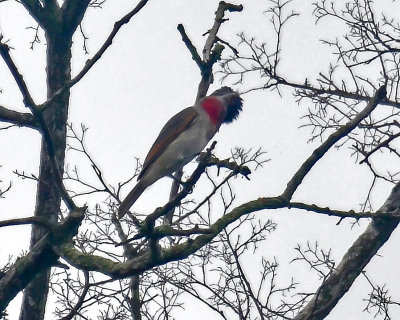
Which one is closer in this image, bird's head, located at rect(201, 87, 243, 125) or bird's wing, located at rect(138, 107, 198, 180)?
bird's wing, located at rect(138, 107, 198, 180)

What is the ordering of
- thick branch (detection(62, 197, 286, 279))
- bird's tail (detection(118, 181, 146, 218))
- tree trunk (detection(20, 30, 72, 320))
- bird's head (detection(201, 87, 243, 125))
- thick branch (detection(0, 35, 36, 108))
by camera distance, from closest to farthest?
1. thick branch (detection(0, 35, 36, 108))
2. thick branch (detection(62, 197, 286, 279))
3. bird's tail (detection(118, 181, 146, 218))
4. tree trunk (detection(20, 30, 72, 320))
5. bird's head (detection(201, 87, 243, 125))

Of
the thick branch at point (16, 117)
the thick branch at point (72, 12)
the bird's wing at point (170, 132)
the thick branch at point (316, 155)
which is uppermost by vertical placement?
the thick branch at point (72, 12)

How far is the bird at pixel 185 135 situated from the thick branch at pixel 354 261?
1578 millimetres

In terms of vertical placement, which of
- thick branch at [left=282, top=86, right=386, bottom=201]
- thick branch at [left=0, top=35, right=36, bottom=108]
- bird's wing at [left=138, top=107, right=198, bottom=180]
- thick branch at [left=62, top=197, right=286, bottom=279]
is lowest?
thick branch at [left=62, top=197, right=286, bottom=279]

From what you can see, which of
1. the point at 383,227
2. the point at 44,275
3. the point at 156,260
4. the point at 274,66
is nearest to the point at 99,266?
the point at 156,260

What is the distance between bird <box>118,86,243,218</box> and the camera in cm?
670

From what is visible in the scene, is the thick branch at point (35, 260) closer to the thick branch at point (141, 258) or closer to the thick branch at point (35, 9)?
the thick branch at point (141, 258)

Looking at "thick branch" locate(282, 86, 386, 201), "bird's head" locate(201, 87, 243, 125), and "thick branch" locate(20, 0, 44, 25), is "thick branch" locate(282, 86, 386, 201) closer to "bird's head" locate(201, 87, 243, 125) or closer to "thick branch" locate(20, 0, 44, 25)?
"bird's head" locate(201, 87, 243, 125)

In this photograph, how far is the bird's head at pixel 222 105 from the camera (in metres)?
7.00

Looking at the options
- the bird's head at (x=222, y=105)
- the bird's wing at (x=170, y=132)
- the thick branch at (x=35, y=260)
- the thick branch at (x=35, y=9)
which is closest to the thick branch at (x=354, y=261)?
the bird's head at (x=222, y=105)

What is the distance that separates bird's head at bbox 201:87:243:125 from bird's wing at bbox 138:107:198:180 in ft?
0.48

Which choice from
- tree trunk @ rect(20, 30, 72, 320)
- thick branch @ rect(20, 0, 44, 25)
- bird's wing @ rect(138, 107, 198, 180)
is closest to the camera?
tree trunk @ rect(20, 30, 72, 320)

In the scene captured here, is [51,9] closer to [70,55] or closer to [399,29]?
[70,55]

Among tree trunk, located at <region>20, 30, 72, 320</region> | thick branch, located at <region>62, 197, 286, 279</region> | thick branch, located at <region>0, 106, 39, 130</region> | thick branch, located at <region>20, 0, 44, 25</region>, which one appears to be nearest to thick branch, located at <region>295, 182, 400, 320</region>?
thick branch, located at <region>62, 197, 286, 279</region>
